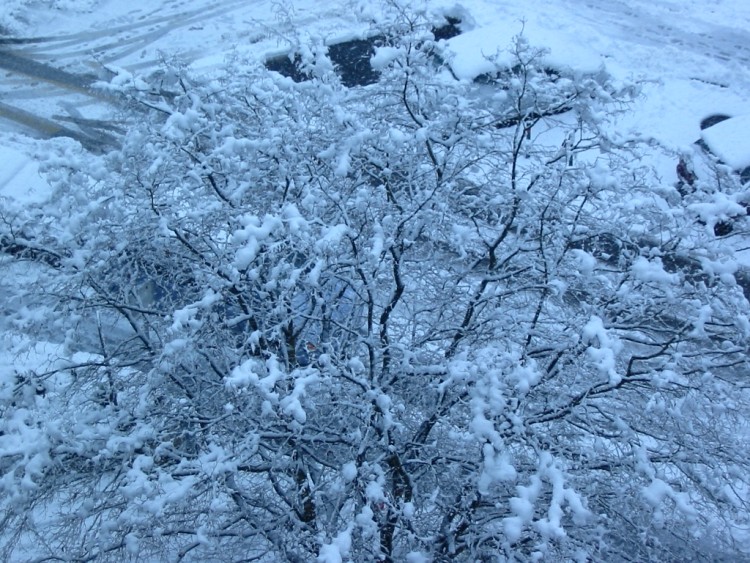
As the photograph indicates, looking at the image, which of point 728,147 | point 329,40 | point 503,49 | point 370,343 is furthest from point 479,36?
point 370,343

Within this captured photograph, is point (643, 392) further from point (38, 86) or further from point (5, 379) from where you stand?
point (38, 86)

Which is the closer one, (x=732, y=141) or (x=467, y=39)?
(x=732, y=141)

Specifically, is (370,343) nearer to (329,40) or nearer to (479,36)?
(479,36)

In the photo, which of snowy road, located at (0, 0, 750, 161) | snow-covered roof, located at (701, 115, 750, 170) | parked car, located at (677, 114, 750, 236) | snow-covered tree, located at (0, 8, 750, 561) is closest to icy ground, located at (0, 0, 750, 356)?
snowy road, located at (0, 0, 750, 161)

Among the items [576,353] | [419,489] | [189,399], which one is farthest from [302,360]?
[576,353]

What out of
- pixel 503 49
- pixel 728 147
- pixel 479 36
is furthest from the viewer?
pixel 479 36

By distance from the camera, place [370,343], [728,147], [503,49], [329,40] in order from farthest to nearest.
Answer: [329,40] < [503,49] < [728,147] < [370,343]

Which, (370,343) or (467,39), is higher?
(370,343)

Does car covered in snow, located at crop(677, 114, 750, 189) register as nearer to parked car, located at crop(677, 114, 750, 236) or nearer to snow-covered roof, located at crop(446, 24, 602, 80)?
parked car, located at crop(677, 114, 750, 236)
